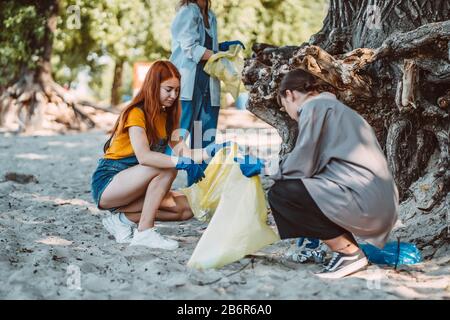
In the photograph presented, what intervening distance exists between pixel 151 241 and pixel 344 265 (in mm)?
1201

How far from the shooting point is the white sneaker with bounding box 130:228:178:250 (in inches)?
147

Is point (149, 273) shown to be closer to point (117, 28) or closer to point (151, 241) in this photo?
point (151, 241)

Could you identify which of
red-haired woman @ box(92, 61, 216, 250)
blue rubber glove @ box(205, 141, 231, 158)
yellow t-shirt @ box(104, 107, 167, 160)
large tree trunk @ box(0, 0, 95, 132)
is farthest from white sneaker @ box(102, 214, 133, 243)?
large tree trunk @ box(0, 0, 95, 132)

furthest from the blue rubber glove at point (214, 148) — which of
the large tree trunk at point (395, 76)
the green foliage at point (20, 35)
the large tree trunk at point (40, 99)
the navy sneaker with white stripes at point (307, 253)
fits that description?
the green foliage at point (20, 35)

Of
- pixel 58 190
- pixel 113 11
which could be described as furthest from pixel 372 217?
pixel 113 11

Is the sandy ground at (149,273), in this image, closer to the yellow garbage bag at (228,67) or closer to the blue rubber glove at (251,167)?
the blue rubber glove at (251,167)

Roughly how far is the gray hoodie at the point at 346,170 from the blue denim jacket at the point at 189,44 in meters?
1.94

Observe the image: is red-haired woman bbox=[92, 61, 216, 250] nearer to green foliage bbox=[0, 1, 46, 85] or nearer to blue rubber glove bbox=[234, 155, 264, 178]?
blue rubber glove bbox=[234, 155, 264, 178]

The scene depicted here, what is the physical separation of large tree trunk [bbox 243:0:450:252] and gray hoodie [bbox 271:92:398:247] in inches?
35.1

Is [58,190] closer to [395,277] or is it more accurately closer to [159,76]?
[159,76]

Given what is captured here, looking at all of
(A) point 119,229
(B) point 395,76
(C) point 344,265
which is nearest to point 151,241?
(A) point 119,229

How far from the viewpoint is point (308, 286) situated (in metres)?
2.95

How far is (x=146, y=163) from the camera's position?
372 centimetres
